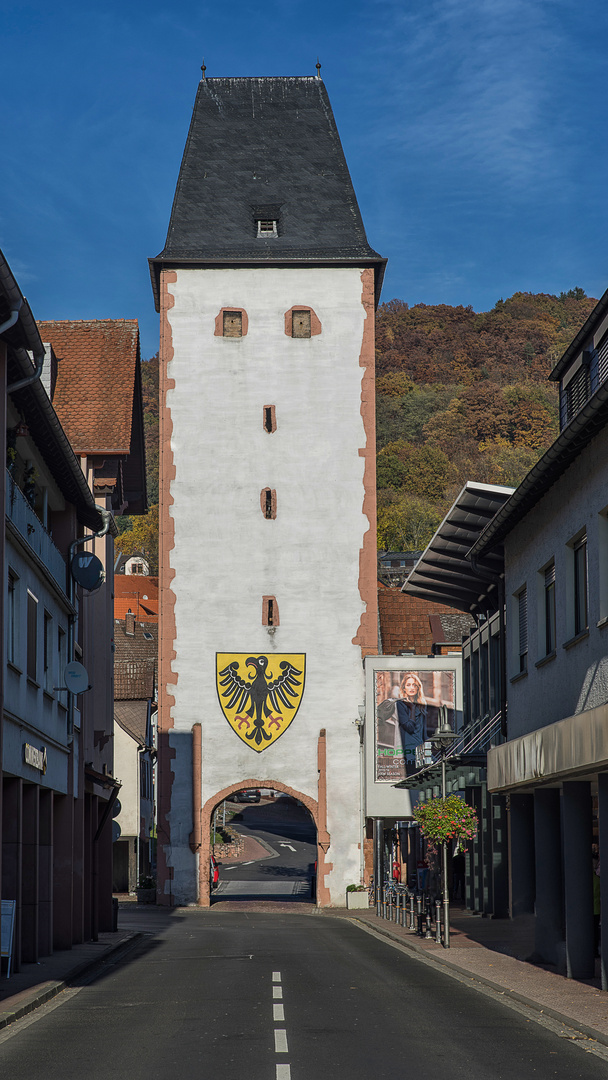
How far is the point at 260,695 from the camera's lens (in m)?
46.6

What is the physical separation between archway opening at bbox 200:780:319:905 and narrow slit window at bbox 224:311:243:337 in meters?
15.4

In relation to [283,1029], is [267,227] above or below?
above

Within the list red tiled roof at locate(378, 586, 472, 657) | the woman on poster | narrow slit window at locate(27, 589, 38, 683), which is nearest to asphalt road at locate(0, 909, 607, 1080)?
narrow slit window at locate(27, 589, 38, 683)

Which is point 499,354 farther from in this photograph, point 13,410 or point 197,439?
point 13,410

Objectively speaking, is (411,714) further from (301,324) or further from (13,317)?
(13,317)

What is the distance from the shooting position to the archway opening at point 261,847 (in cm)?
4662

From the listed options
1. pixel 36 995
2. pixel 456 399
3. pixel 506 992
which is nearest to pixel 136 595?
pixel 456 399

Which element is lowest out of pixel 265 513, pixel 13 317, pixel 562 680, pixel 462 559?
pixel 562 680

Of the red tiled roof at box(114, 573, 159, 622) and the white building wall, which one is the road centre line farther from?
the red tiled roof at box(114, 573, 159, 622)

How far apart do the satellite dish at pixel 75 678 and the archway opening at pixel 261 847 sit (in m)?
19.6

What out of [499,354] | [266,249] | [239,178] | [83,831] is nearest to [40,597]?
[83,831]

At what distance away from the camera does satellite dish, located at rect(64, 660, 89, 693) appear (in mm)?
26281

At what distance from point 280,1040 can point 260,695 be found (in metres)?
33.7

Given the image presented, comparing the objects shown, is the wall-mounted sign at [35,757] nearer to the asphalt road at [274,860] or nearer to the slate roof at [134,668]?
→ the asphalt road at [274,860]
